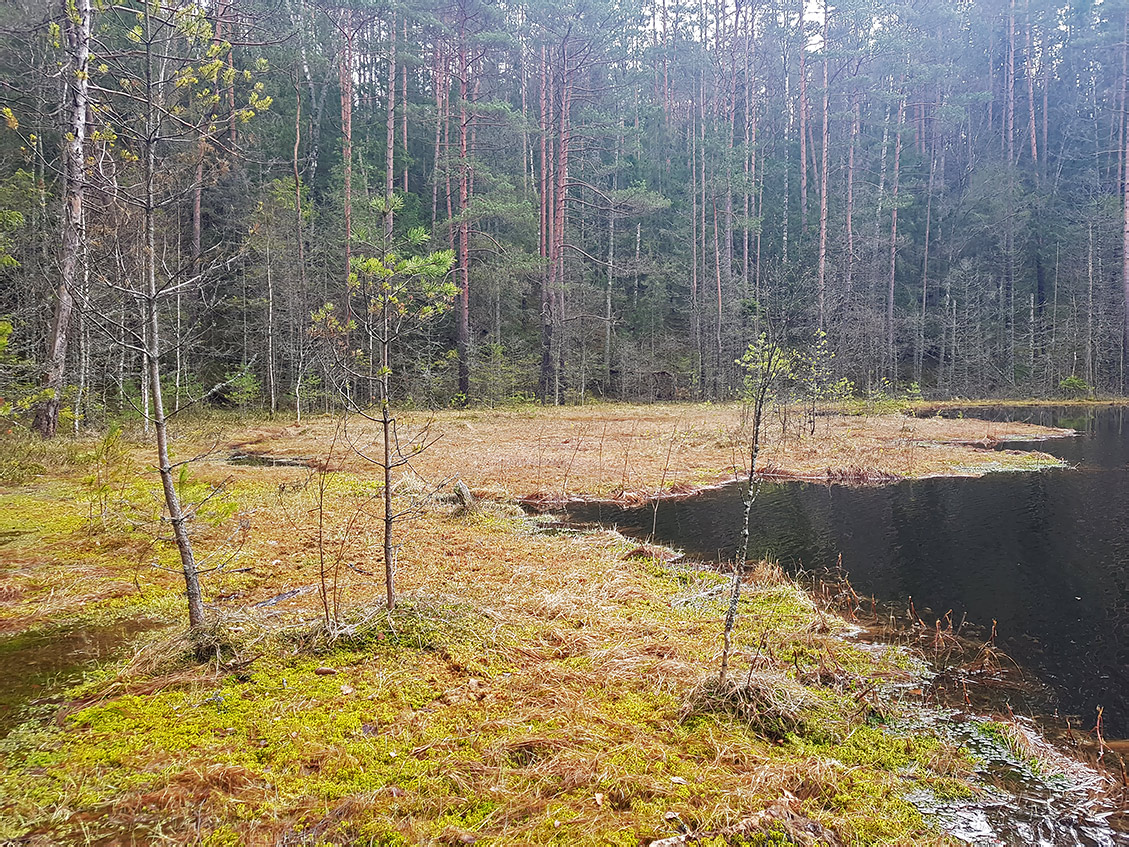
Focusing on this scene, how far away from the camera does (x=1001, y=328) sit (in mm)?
33656

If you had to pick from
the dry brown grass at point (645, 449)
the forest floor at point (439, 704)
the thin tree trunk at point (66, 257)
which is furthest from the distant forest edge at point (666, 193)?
the forest floor at point (439, 704)

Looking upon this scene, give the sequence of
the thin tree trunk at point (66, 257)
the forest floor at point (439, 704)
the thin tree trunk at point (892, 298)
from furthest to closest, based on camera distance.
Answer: the thin tree trunk at point (892, 298) → the thin tree trunk at point (66, 257) → the forest floor at point (439, 704)

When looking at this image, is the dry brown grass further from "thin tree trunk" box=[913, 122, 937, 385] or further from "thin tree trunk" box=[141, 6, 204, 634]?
"thin tree trunk" box=[913, 122, 937, 385]

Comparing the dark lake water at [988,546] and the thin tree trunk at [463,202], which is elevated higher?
the thin tree trunk at [463,202]

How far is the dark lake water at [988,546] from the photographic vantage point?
4.71 m

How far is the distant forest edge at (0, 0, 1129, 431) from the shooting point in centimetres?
2216

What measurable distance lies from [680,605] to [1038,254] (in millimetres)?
41229

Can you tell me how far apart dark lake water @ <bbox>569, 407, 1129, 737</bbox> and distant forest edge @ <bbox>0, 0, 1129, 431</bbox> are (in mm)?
8235

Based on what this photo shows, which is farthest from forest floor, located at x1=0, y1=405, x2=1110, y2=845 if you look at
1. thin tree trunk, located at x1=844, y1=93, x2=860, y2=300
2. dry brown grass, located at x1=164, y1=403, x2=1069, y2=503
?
thin tree trunk, located at x1=844, y1=93, x2=860, y2=300

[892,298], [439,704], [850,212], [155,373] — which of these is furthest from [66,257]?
[892,298]

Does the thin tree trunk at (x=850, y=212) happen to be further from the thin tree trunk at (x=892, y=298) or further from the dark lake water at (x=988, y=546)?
the dark lake water at (x=988, y=546)

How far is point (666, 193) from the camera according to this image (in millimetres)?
37812

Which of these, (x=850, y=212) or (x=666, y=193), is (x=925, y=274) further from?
(x=666, y=193)

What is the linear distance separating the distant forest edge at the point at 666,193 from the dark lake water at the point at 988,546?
824cm
